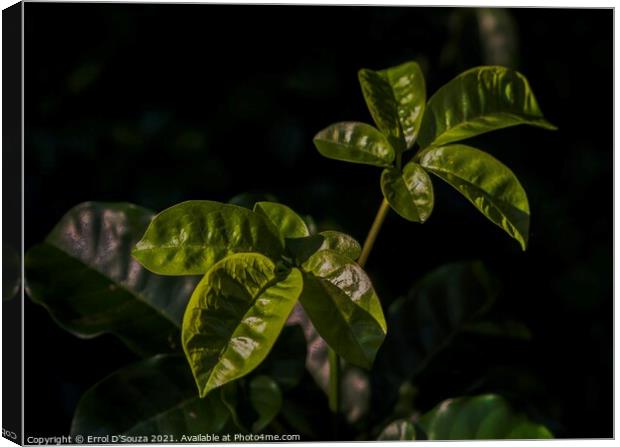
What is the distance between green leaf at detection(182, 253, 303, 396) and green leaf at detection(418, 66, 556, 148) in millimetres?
284

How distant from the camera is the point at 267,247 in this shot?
3.56 ft

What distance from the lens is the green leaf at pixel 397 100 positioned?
3.88 ft

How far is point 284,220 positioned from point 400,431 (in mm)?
398

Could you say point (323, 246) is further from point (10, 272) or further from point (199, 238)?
point (10, 272)

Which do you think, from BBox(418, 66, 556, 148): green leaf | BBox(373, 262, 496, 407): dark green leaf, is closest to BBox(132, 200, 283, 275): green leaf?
BBox(418, 66, 556, 148): green leaf

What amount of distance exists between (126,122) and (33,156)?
0.16 meters

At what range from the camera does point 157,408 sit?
1.31 m

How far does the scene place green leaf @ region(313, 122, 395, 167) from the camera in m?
1.17

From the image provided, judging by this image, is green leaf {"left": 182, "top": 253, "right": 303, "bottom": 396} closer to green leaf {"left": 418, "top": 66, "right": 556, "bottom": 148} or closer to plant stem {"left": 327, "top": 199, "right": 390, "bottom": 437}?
plant stem {"left": 327, "top": 199, "right": 390, "bottom": 437}

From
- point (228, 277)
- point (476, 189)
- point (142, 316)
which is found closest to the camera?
point (228, 277)

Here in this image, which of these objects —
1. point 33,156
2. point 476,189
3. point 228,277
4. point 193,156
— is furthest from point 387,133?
point 33,156

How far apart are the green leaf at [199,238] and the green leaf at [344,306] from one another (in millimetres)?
55

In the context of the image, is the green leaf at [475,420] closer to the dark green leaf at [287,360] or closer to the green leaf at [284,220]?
the dark green leaf at [287,360]

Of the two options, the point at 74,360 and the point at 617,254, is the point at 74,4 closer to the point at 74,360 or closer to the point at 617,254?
the point at 74,360
